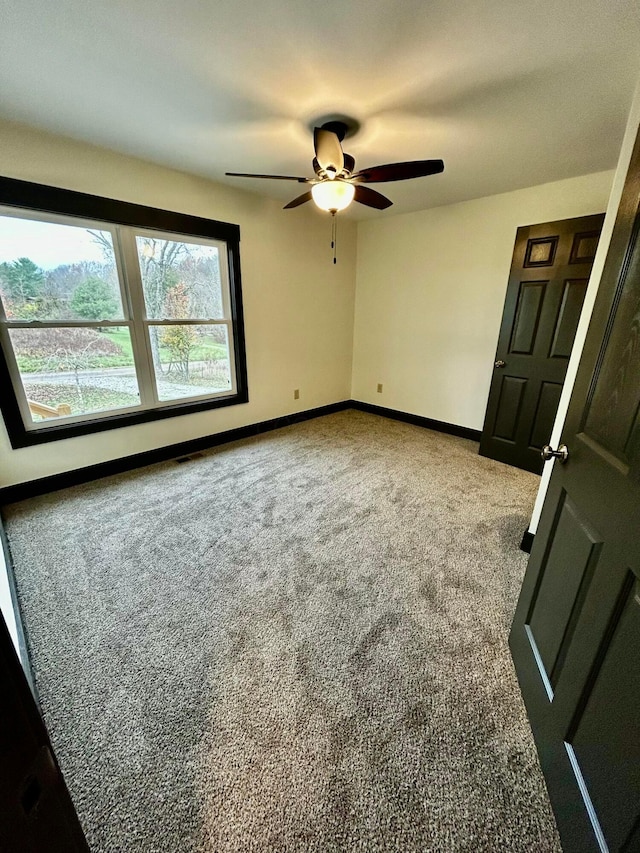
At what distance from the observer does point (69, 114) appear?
1926 millimetres

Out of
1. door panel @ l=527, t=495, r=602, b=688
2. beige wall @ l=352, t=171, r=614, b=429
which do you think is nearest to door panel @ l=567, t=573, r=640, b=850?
door panel @ l=527, t=495, r=602, b=688

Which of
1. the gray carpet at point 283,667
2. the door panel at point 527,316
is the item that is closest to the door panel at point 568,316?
the door panel at point 527,316

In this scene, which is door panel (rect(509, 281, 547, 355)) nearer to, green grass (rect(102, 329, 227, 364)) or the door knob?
the door knob

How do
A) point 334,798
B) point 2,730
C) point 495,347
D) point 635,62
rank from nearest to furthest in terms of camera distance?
1. point 2,730
2. point 334,798
3. point 635,62
4. point 495,347

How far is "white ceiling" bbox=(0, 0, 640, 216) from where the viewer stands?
1.26 metres

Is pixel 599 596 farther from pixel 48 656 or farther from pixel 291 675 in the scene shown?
pixel 48 656

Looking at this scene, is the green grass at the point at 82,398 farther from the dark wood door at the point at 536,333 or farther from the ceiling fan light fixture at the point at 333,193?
the dark wood door at the point at 536,333

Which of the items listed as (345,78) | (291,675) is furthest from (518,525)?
(345,78)

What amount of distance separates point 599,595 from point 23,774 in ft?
3.97

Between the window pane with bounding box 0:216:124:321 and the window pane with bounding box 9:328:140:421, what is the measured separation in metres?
0.14

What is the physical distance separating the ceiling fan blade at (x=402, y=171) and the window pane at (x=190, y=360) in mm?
1956

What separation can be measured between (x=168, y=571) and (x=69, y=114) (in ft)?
8.74

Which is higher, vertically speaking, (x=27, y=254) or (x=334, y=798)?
(x=27, y=254)

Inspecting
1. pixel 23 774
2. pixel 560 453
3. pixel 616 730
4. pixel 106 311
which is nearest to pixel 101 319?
pixel 106 311
